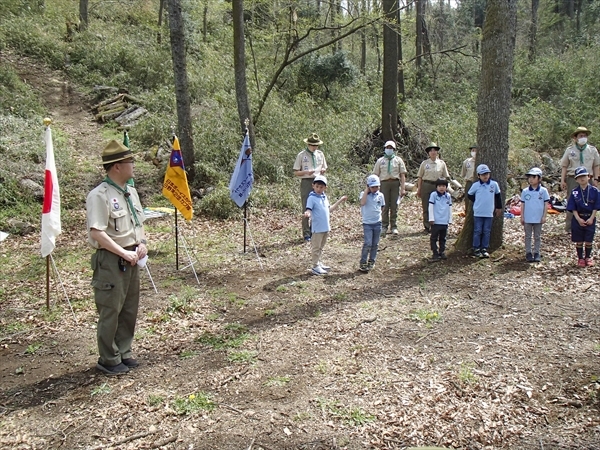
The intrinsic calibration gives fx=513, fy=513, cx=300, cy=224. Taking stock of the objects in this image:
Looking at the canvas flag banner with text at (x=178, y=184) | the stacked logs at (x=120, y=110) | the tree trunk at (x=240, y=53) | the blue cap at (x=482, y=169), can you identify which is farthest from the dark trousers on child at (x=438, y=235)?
the stacked logs at (x=120, y=110)

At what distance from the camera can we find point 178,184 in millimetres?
7973

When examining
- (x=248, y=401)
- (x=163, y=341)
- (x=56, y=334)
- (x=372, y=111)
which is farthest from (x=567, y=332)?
(x=372, y=111)

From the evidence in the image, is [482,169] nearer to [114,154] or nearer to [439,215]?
[439,215]

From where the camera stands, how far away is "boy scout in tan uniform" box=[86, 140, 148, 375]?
4.71 metres

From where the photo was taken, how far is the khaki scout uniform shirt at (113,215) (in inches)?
185

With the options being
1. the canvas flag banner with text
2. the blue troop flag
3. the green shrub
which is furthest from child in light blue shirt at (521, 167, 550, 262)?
the green shrub

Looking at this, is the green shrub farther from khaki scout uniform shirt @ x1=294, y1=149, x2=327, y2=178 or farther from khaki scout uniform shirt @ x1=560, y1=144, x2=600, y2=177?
khaki scout uniform shirt @ x1=560, y1=144, x2=600, y2=177

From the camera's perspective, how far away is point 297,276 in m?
8.17

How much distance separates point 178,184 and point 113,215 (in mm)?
3201

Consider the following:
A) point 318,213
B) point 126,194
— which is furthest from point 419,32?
point 126,194

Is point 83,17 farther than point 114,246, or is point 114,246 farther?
point 83,17

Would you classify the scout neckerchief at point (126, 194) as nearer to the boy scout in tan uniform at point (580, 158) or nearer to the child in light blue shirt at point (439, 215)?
the child in light blue shirt at point (439, 215)

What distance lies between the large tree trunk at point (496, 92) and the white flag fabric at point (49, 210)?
6379 millimetres

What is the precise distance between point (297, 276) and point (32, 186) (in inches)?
288
